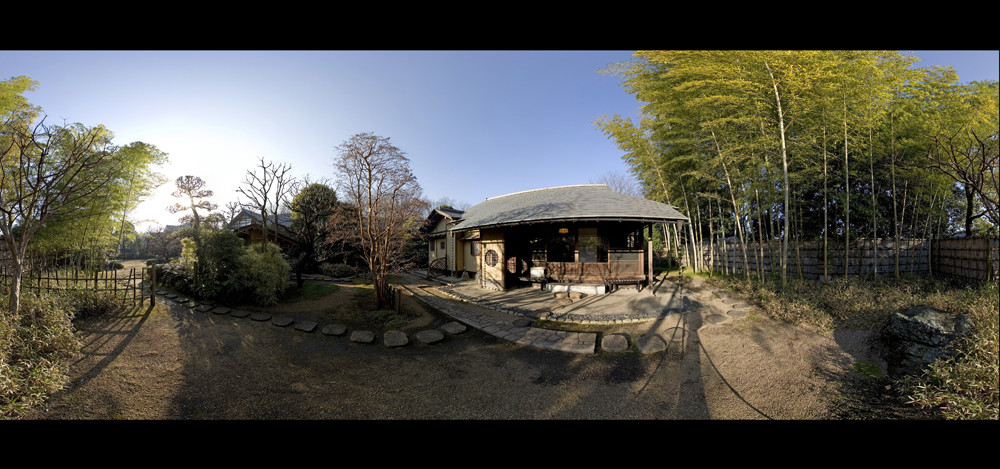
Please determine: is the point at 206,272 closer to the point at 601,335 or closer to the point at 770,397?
the point at 601,335

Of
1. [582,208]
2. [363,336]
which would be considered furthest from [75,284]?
[582,208]

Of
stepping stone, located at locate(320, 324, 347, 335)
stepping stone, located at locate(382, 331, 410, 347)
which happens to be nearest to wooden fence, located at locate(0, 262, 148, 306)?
stepping stone, located at locate(320, 324, 347, 335)

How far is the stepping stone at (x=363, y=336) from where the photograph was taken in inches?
198

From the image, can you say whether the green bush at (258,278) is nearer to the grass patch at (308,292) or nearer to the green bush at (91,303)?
the grass patch at (308,292)

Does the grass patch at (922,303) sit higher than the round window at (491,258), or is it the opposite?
the round window at (491,258)

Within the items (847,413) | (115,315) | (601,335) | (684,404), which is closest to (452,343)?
(601,335)

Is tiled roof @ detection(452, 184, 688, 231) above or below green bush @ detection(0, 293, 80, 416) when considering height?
above

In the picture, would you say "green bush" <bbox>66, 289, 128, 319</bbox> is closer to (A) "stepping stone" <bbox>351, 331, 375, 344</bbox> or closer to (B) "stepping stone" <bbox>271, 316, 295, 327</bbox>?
(B) "stepping stone" <bbox>271, 316, 295, 327</bbox>

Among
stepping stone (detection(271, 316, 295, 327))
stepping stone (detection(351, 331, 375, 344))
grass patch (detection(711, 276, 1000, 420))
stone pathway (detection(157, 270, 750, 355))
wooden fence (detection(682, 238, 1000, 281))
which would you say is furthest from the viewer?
wooden fence (detection(682, 238, 1000, 281))

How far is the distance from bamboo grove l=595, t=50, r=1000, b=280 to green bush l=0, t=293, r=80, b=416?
10.3 meters

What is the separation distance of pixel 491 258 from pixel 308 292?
546 cm

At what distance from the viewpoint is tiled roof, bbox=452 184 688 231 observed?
25.0 feet

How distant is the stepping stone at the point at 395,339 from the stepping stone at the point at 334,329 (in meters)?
0.89

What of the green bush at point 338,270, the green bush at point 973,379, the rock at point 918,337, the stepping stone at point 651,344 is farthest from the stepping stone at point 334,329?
the rock at point 918,337
